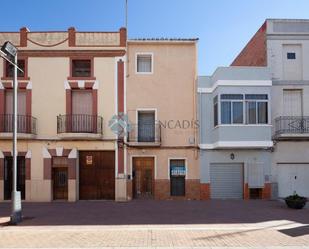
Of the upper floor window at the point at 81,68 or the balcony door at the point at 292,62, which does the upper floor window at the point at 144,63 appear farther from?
the balcony door at the point at 292,62

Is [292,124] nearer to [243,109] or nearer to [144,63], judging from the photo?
[243,109]

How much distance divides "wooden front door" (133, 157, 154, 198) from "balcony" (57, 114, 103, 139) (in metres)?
2.77

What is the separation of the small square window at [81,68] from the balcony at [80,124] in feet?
7.72

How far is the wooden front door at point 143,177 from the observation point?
74.2ft

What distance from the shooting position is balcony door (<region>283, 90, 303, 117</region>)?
22594 mm

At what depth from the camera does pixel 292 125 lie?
22.2 m

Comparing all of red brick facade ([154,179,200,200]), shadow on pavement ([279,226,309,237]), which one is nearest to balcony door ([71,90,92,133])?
red brick facade ([154,179,200,200])

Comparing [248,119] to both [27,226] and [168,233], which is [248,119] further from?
[27,226]

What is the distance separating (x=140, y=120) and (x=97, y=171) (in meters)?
3.66

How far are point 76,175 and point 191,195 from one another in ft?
20.7

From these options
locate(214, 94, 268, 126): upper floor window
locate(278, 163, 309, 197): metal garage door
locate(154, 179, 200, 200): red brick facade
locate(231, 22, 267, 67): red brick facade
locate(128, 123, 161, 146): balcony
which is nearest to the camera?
locate(214, 94, 268, 126): upper floor window

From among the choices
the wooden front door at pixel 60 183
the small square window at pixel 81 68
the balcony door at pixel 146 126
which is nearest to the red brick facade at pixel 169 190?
the balcony door at pixel 146 126

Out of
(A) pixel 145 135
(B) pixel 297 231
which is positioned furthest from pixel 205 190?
(B) pixel 297 231

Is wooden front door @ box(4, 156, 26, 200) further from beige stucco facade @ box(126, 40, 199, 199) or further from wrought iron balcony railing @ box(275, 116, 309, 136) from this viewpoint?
wrought iron balcony railing @ box(275, 116, 309, 136)
